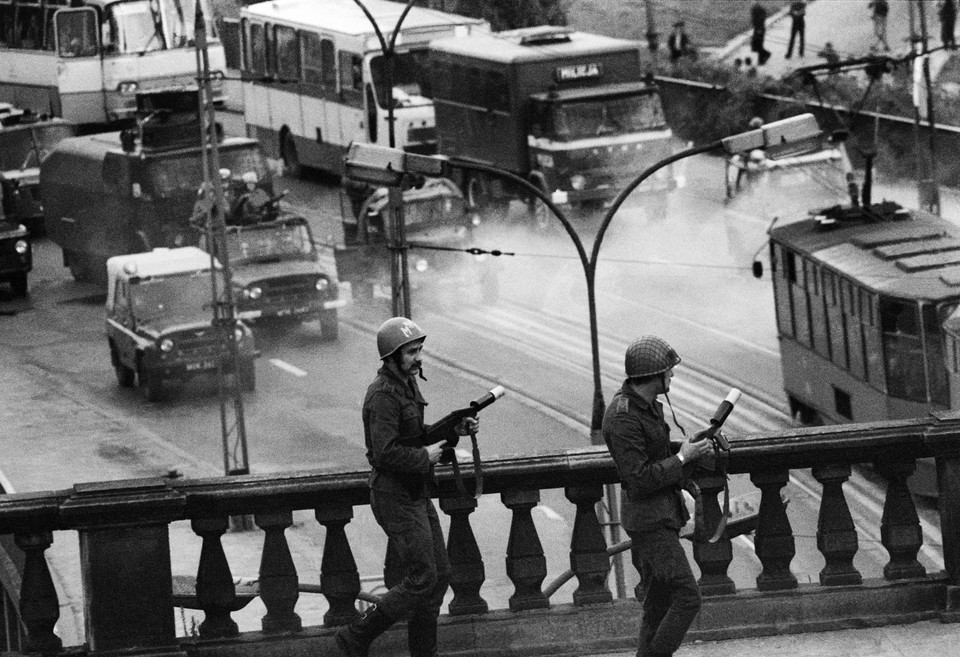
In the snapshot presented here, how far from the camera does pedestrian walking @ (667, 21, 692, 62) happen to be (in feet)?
195

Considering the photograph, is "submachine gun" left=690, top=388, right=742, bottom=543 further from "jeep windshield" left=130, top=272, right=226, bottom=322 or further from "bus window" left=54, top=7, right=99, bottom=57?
"bus window" left=54, top=7, right=99, bottom=57

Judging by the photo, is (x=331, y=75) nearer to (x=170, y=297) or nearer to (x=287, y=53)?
(x=287, y=53)

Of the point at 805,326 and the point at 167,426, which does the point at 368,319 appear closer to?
the point at 167,426

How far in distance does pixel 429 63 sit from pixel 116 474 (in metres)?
19.1

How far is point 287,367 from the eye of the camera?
40469 millimetres

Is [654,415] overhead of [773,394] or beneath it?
overhead

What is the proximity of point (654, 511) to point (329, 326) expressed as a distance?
29.5m

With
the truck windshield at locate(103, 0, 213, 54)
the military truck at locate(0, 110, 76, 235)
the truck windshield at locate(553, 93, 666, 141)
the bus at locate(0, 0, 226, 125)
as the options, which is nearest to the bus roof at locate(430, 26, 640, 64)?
the truck windshield at locate(553, 93, 666, 141)

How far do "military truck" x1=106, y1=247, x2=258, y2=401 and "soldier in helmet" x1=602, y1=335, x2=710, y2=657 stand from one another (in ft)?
79.6

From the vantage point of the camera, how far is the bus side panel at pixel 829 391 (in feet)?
101

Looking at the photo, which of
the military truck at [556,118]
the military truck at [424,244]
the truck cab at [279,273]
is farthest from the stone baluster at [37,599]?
the military truck at [556,118]

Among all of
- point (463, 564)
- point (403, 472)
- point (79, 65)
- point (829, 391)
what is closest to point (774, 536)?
point (463, 564)

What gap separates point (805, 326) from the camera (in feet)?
112

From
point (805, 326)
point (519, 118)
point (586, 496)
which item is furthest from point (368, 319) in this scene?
point (586, 496)
